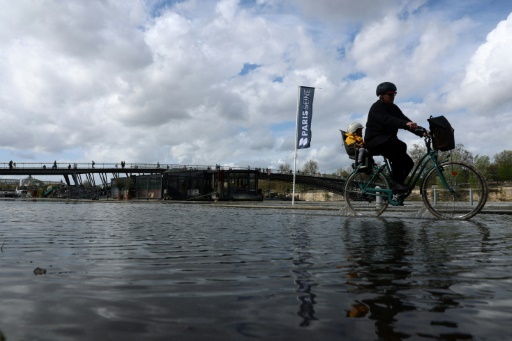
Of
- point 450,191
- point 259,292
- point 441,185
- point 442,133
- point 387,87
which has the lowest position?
point 259,292

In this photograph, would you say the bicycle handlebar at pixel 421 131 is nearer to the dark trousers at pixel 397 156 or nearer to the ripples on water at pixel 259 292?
the dark trousers at pixel 397 156

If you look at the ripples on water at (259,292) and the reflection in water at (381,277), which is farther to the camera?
the reflection in water at (381,277)

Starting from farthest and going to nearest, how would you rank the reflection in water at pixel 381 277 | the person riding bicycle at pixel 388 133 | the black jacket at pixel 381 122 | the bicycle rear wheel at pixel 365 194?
the bicycle rear wheel at pixel 365 194, the person riding bicycle at pixel 388 133, the black jacket at pixel 381 122, the reflection in water at pixel 381 277

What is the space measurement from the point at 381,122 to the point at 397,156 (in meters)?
0.72

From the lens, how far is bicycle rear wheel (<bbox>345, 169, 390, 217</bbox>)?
28.4 ft

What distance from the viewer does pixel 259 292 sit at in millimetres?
2195

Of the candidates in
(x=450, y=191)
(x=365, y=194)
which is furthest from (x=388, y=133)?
(x=365, y=194)

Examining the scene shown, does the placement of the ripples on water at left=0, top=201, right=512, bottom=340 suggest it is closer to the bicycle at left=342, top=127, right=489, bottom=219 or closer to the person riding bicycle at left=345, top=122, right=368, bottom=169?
the bicycle at left=342, top=127, right=489, bottom=219

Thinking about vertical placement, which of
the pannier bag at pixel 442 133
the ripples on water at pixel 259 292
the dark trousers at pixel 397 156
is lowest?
the ripples on water at pixel 259 292

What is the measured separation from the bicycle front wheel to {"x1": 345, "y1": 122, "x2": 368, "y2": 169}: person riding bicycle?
4.46 ft

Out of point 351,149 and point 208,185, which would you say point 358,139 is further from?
point 208,185

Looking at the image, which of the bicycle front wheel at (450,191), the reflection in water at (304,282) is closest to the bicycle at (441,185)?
the bicycle front wheel at (450,191)

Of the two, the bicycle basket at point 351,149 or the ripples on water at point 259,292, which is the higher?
the bicycle basket at point 351,149

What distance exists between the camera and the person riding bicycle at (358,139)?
8.78m
